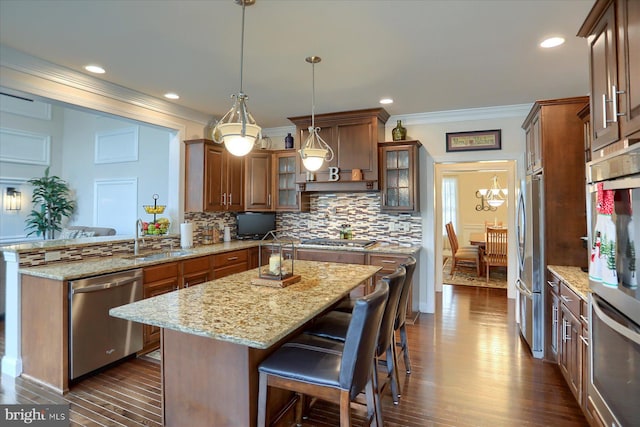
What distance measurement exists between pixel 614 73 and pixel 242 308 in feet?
7.23

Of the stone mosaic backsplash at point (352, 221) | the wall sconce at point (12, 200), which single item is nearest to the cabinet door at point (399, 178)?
the stone mosaic backsplash at point (352, 221)

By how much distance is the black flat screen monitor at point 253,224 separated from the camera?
16.9 ft

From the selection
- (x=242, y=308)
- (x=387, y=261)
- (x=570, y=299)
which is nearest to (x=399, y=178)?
(x=387, y=261)

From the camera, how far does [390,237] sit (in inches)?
187

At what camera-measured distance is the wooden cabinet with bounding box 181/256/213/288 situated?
3.61 m

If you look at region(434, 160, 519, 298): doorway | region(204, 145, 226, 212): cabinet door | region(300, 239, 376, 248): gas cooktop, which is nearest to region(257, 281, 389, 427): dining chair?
region(300, 239, 376, 248): gas cooktop

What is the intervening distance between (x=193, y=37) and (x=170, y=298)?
1829mm

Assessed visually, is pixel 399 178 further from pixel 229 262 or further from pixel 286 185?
pixel 229 262

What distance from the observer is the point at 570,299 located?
2.40 meters

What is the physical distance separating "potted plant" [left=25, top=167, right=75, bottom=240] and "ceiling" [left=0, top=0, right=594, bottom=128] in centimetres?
394

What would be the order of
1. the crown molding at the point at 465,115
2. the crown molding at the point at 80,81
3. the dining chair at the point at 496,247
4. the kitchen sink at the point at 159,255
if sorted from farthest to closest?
1. the dining chair at the point at 496,247
2. the crown molding at the point at 465,115
3. the kitchen sink at the point at 159,255
4. the crown molding at the point at 80,81

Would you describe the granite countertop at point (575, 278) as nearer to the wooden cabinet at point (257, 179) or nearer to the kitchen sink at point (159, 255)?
the kitchen sink at point (159, 255)

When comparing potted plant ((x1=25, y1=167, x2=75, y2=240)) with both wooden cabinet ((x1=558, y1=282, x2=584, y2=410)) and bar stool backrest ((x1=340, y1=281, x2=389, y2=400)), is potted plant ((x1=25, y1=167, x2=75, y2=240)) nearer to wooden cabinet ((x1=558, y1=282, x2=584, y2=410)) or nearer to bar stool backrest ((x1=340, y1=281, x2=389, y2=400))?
bar stool backrest ((x1=340, y1=281, x2=389, y2=400))

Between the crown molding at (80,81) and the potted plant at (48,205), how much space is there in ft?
11.9
